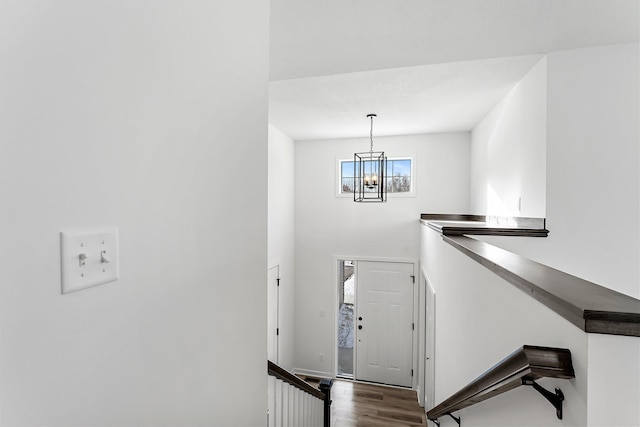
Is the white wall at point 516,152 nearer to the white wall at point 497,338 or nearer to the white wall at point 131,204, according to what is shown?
the white wall at point 497,338

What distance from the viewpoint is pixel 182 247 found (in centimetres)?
91

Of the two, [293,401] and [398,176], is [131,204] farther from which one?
[398,176]

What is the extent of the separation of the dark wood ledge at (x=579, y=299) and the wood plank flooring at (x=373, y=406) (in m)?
4.02

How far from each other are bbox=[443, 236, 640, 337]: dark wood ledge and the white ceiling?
64.9 inches

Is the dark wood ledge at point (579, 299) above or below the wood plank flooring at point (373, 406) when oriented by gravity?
above

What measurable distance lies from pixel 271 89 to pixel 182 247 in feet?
9.38

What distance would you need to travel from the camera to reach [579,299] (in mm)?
806

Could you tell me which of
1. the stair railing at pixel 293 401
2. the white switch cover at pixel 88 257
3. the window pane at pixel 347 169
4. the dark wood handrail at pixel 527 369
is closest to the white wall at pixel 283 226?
the window pane at pixel 347 169

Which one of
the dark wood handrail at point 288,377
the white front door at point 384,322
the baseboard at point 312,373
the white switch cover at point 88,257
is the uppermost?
the white switch cover at point 88,257

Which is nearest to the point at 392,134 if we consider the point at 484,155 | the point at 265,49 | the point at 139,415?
the point at 484,155

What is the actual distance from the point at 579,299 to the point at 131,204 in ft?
3.58

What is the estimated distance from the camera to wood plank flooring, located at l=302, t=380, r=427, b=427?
4.40 meters

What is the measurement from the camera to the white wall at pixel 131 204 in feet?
1.75

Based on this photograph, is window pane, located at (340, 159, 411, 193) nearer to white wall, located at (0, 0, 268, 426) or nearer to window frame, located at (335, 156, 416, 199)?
window frame, located at (335, 156, 416, 199)
